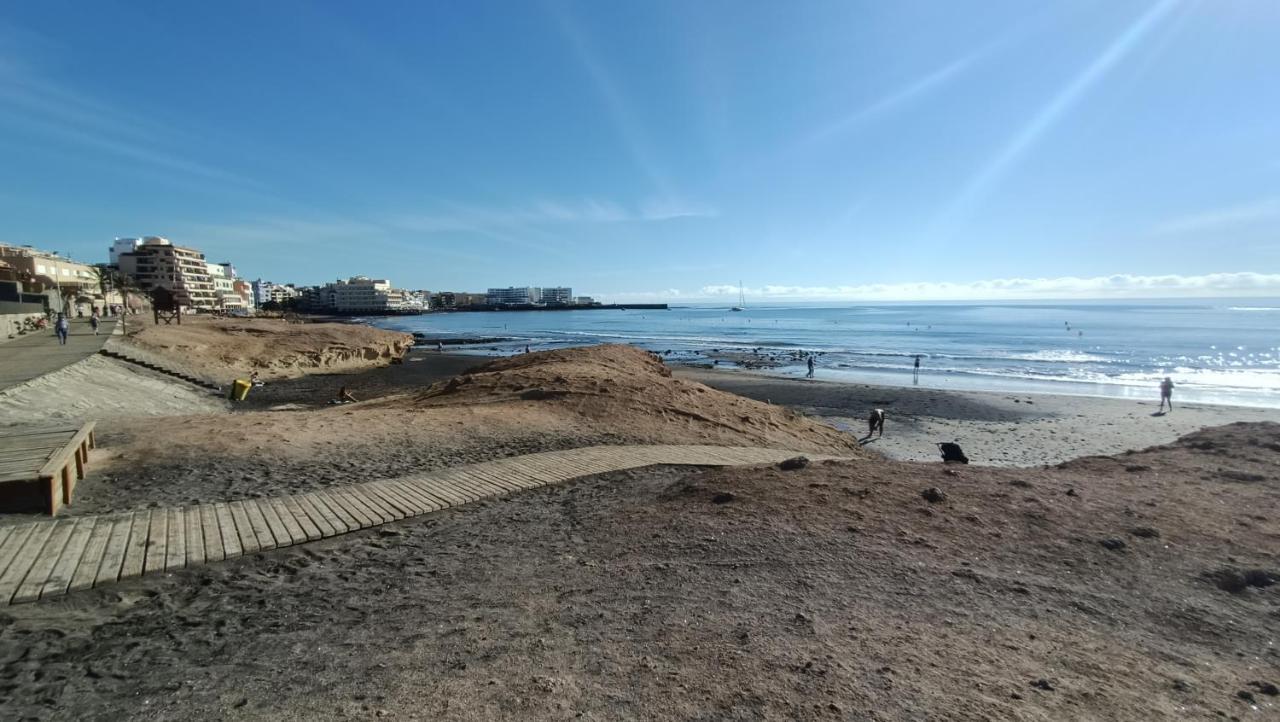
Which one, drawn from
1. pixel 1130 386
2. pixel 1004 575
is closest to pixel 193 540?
pixel 1004 575

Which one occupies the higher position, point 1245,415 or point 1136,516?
point 1136,516

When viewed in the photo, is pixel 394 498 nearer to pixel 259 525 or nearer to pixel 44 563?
pixel 259 525

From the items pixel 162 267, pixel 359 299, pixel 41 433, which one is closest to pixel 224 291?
pixel 162 267

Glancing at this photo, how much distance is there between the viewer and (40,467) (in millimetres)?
6391

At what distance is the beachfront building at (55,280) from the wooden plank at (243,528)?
163ft

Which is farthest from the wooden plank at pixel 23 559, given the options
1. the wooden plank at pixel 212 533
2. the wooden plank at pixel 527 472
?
the wooden plank at pixel 527 472

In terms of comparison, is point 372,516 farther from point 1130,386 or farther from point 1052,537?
point 1130,386

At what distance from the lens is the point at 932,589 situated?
503 centimetres

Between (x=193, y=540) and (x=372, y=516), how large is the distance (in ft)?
5.28

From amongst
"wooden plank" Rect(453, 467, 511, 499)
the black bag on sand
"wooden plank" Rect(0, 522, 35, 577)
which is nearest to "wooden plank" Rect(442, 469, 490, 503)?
"wooden plank" Rect(453, 467, 511, 499)

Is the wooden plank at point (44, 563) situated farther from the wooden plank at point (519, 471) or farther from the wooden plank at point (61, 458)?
the wooden plank at point (519, 471)

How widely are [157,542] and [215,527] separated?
0.54 meters

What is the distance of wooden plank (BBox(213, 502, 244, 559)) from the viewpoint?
5.68m

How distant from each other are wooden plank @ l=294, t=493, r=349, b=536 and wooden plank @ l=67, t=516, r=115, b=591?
1.70 m
